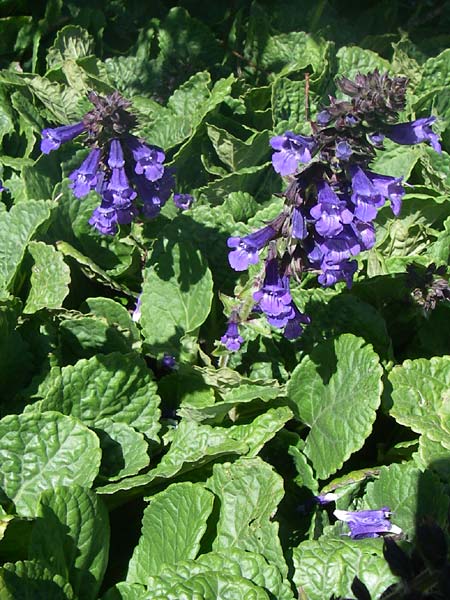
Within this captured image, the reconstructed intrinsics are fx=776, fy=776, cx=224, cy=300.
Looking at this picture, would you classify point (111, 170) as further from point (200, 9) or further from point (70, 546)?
point (200, 9)

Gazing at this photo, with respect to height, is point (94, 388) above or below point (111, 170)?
below

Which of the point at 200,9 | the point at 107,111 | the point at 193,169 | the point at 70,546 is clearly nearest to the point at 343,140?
the point at 107,111

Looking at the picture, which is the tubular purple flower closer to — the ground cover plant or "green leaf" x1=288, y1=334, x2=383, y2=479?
the ground cover plant

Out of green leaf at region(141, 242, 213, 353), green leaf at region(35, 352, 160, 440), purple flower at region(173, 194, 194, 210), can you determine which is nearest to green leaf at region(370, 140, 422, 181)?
purple flower at region(173, 194, 194, 210)

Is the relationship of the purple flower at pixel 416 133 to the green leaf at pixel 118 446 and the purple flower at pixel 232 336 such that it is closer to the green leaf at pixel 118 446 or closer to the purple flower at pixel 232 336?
the purple flower at pixel 232 336

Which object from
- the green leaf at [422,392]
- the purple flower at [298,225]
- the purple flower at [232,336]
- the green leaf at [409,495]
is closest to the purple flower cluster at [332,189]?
the purple flower at [298,225]

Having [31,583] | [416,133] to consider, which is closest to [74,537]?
[31,583]
